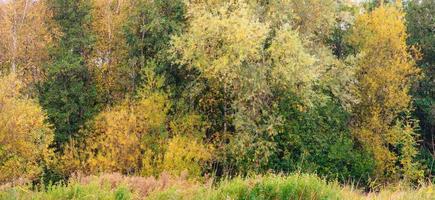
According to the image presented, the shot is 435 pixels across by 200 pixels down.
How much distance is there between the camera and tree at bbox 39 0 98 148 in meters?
31.1

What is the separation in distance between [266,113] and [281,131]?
1.31 m

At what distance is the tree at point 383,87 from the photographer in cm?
3005

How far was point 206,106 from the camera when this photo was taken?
2891 centimetres

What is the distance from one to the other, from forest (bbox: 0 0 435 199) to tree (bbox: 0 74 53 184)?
0.24 ft

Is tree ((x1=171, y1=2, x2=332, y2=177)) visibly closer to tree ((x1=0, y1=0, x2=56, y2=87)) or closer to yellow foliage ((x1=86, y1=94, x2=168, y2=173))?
yellow foliage ((x1=86, y1=94, x2=168, y2=173))

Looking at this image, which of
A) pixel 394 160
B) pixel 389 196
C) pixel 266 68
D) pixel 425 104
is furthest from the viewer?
pixel 425 104

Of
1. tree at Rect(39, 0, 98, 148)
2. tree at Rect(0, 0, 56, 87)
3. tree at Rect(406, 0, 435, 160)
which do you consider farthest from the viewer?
tree at Rect(406, 0, 435, 160)

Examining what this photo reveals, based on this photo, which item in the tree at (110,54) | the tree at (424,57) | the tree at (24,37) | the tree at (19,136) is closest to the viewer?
the tree at (19,136)

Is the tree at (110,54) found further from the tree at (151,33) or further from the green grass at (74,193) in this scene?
the green grass at (74,193)

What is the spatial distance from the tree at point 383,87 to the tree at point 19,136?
18.0 m

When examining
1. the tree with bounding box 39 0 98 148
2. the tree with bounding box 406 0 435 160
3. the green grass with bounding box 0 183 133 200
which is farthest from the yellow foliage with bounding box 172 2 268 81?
the green grass with bounding box 0 183 133 200

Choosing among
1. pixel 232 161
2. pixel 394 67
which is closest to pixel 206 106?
pixel 232 161

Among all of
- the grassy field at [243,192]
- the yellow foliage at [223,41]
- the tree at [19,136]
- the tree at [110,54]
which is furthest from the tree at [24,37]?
the grassy field at [243,192]

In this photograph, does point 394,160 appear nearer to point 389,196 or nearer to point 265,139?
point 265,139
